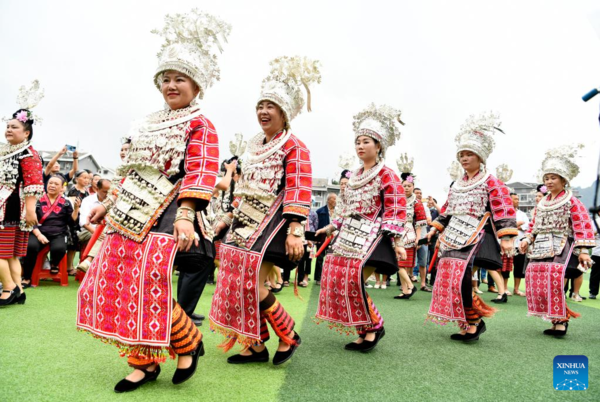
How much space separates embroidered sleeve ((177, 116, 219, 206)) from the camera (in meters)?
2.71

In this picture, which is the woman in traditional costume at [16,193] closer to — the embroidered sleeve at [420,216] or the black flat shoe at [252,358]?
the black flat shoe at [252,358]

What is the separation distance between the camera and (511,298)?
900 cm

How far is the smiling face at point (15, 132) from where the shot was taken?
16.4 ft

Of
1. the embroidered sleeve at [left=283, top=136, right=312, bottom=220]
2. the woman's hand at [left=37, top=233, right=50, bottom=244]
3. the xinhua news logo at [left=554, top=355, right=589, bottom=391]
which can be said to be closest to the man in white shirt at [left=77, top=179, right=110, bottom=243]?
the woman's hand at [left=37, top=233, right=50, bottom=244]

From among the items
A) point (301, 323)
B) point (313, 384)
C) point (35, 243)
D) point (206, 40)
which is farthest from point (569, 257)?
point (35, 243)

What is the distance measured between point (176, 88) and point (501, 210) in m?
3.39

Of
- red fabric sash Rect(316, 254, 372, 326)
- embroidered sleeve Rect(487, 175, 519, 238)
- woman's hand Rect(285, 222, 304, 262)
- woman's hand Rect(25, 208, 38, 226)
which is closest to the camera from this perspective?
woman's hand Rect(285, 222, 304, 262)

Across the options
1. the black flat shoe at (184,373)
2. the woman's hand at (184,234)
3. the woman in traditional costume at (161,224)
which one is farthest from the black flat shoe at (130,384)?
the woman's hand at (184,234)

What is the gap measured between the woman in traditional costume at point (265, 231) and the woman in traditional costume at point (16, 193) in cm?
260

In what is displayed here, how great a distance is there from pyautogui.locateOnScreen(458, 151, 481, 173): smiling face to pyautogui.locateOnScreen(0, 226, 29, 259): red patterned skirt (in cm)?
493

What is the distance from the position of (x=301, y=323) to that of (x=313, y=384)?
2195 millimetres

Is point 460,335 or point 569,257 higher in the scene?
point 569,257

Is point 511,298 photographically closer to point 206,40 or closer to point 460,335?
point 460,335

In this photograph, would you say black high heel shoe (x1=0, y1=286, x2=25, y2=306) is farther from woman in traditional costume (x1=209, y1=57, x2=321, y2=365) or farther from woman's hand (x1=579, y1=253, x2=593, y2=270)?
woman's hand (x1=579, y1=253, x2=593, y2=270)
